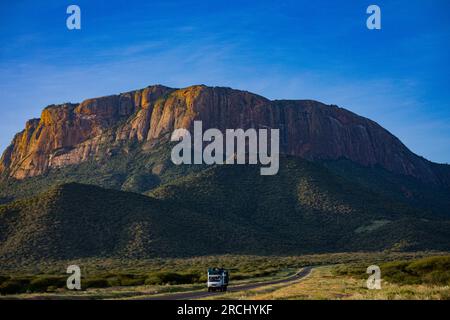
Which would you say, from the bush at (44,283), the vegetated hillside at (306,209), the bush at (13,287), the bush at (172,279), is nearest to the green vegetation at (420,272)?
the bush at (172,279)

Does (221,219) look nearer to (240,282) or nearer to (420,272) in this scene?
(240,282)

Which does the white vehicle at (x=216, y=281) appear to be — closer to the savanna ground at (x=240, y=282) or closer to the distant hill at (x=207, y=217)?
the savanna ground at (x=240, y=282)

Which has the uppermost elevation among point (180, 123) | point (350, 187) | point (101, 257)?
point (180, 123)

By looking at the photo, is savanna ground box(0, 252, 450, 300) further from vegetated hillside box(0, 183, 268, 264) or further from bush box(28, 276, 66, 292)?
vegetated hillside box(0, 183, 268, 264)

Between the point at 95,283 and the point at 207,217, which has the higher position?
the point at 207,217

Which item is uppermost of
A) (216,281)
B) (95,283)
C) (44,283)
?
(216,281)

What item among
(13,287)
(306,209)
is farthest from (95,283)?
(306,209)

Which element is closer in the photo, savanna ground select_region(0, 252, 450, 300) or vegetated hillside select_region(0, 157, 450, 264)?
savanna ground select_region(0, 252, 450, 300)

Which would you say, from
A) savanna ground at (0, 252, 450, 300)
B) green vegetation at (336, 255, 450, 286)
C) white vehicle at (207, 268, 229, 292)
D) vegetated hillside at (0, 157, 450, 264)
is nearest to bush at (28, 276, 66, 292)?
savanna ground at (0, 252, 450, 300)

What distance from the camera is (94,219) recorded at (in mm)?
106875

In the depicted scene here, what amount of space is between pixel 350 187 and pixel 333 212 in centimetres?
1834
